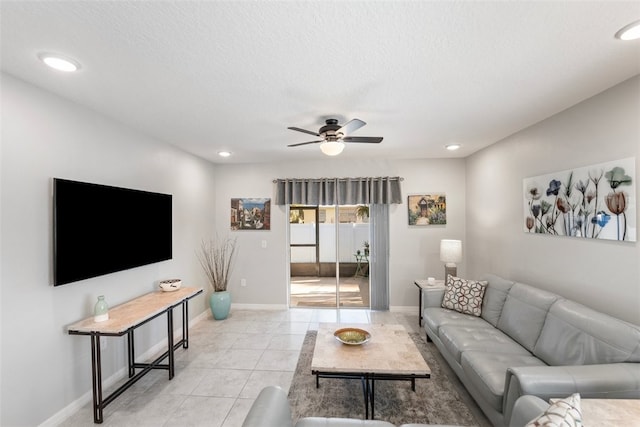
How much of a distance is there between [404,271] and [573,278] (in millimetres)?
2481

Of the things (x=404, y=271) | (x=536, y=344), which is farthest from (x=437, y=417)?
(x=404, y=271)

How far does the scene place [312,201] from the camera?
4.90 meters

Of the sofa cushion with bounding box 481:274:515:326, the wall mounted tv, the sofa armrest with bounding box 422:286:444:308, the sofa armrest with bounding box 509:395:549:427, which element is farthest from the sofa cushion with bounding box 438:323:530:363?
the wall mounted tv

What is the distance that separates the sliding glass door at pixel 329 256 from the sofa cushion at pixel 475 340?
2268mm

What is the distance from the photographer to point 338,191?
192 inches

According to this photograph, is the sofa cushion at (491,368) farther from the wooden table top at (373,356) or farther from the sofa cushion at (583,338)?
the wooden table top at (373,356)

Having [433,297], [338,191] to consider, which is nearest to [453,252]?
[433,297]

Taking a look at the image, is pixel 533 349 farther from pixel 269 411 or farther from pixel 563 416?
pixel 269 411

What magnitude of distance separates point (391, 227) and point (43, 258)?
428 cm

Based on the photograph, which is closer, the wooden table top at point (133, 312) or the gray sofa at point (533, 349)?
the gray sofa at point (533, 349)

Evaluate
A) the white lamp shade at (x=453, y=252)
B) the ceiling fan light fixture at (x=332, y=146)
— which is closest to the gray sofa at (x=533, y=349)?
the white lamp shade at (x=453, y=252)

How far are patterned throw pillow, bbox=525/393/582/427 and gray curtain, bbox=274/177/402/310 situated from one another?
3.88 metres

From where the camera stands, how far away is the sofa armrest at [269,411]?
133cm

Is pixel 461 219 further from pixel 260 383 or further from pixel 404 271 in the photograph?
pixel 260 383
